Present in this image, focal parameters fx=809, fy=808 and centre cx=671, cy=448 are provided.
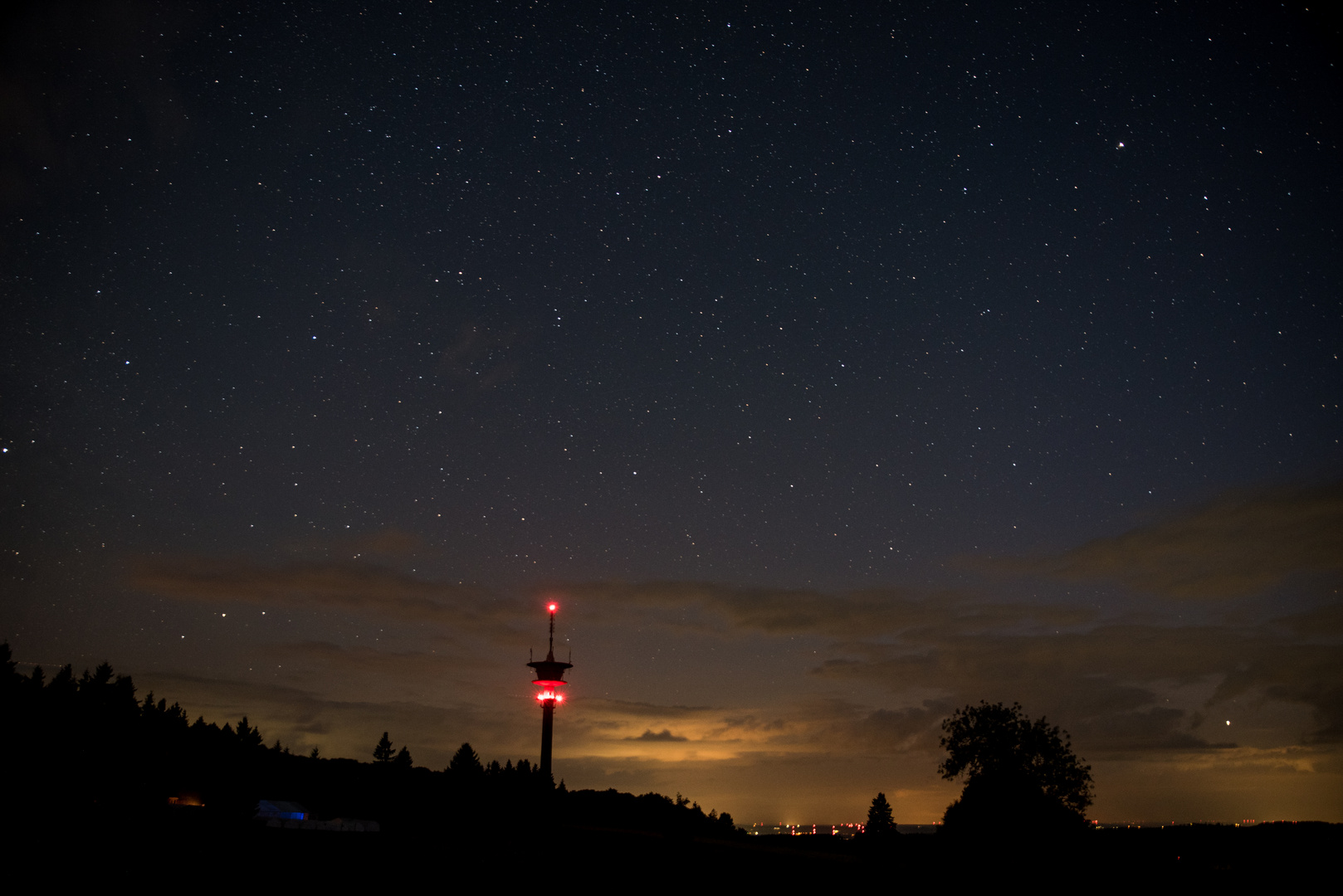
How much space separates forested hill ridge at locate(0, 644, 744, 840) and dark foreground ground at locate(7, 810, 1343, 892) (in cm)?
138

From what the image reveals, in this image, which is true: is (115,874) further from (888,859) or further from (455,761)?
(455,761)

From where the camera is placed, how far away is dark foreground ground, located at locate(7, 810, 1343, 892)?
14258 mm

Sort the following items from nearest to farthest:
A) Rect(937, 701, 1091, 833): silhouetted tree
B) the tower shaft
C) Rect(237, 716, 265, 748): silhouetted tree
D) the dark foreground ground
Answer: the dark foreground ground → the tower shaft → Rect(937, 701, 1091, 833): silhouetted tree → Rect(237, 716, 265, 748): silhouetted tree

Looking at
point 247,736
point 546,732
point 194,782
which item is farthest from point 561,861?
point 247,736

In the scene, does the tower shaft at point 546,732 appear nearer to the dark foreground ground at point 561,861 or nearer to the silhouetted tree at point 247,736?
the dark foreground ground at point 561,861

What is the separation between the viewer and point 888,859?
1380 cm

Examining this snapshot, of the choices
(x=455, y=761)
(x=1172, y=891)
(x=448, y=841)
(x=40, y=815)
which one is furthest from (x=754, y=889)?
(x=455, y=761)

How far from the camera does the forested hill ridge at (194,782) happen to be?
1250 inches

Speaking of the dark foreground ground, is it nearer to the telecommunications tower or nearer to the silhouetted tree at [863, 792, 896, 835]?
the telecommunications tower

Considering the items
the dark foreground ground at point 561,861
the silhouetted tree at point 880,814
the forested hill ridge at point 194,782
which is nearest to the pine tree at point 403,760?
the forested hill ridge at point 194,782

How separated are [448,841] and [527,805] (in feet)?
26.2

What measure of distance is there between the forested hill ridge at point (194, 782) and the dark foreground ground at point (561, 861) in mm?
1379

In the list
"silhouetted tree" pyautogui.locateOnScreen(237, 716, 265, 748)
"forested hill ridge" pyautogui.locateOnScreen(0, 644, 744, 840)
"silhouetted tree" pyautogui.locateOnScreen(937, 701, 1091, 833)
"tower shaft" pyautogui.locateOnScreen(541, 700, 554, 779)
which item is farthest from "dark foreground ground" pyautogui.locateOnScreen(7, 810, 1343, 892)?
"silhouetted tree" pyautogui.locateOnScreen(237, 716, 265, 748)

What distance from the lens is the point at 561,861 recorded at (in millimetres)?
18547
